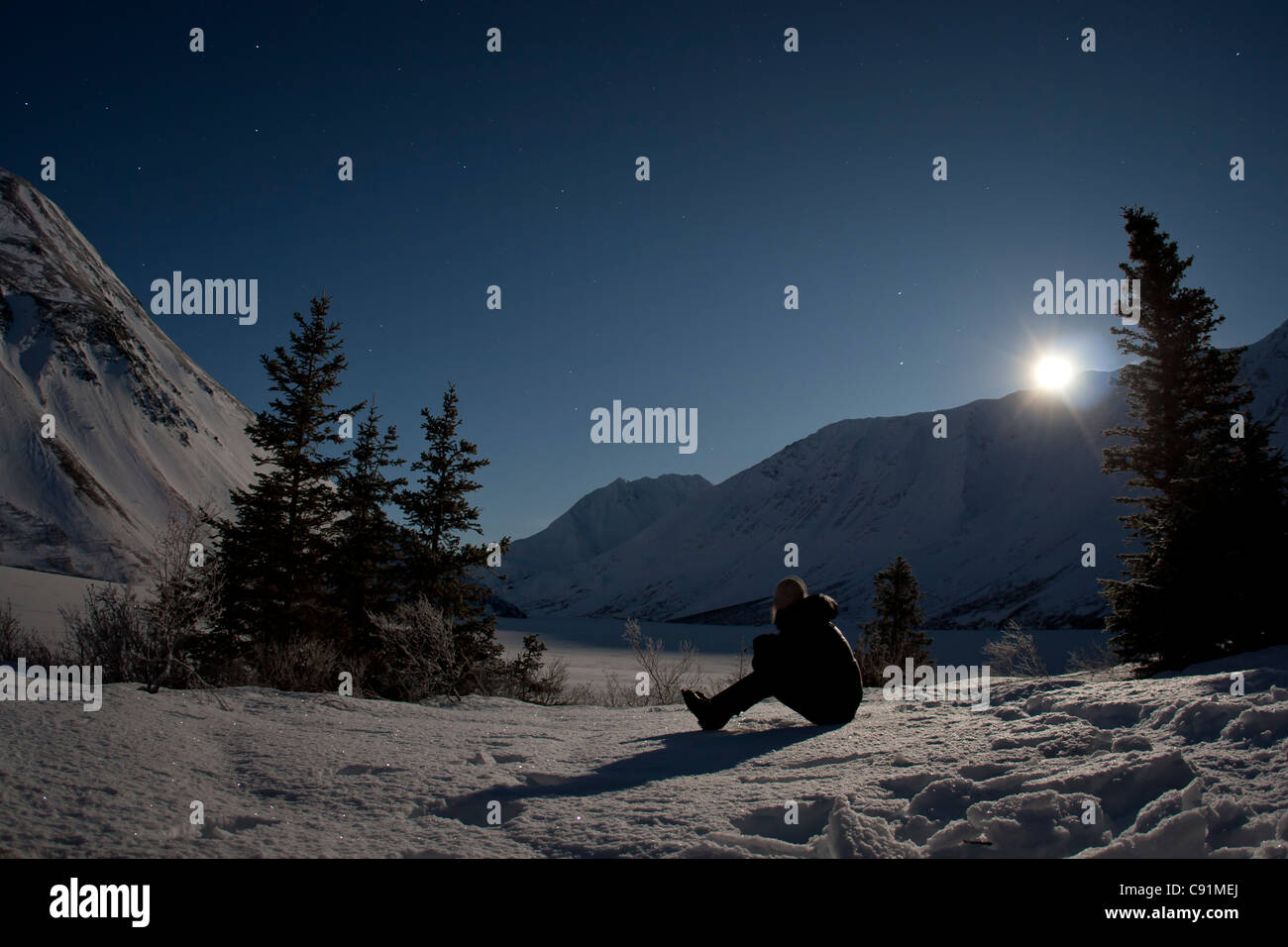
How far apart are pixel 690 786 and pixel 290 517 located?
665 inches

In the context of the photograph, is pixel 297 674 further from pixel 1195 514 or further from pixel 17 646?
pixel 1195 514

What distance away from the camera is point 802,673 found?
4.86 metres

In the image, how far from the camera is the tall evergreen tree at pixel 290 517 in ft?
52.1

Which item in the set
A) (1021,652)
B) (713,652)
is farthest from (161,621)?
(713,652)

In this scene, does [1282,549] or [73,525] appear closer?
[1282,549]

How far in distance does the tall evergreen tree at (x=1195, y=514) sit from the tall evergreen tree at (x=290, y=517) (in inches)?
663

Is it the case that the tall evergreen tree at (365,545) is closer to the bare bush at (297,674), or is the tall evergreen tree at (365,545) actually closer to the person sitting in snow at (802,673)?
the bare bush at (297,674)

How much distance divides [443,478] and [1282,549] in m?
18.0

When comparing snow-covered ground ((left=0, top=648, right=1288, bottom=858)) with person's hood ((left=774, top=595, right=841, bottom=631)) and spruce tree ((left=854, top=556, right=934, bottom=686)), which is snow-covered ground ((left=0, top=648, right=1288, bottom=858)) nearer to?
person's hood ((left=774, top=595, right=841, bottom=631))

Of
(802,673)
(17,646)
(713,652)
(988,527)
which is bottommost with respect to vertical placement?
(713,652)

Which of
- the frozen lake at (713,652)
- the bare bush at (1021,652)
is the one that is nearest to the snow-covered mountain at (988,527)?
the frozen lake at (713,652)
